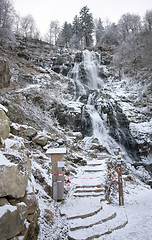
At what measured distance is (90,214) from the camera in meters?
4.41

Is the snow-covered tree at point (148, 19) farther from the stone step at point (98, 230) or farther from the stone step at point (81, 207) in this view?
the stone step at point (98, 230)

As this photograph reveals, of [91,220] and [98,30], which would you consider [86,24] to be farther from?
[91,220]

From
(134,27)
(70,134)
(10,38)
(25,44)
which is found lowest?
(70,134)

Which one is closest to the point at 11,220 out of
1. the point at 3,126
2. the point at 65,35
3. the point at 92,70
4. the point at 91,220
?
the point at 3,126

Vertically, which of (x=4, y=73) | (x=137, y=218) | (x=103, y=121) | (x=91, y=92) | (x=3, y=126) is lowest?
(x=137, y=218)

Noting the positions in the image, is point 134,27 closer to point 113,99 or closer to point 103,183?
point 113,99

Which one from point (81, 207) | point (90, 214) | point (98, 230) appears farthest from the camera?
point (81, 207)

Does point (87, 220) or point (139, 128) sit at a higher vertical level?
point (139, 128)

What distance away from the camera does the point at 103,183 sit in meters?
6.70

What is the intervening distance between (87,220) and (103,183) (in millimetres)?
2684

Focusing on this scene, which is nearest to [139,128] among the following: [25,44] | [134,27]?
[25,44]

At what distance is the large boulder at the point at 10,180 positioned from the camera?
241 cm

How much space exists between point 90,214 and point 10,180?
117 inches

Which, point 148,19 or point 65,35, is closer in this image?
point 148,19
